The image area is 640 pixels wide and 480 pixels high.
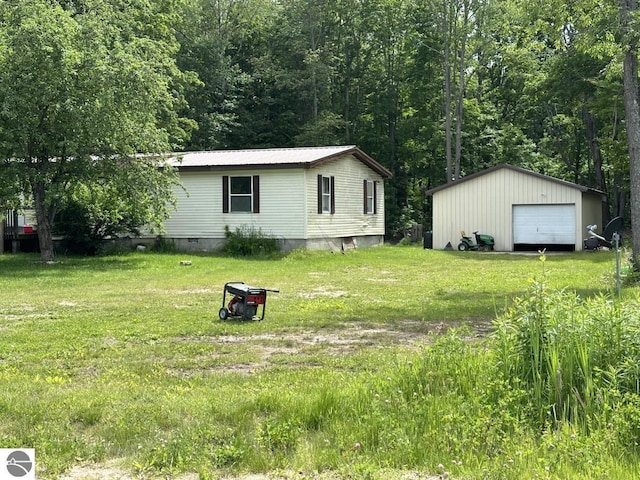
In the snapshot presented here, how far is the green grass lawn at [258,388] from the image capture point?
154 inches

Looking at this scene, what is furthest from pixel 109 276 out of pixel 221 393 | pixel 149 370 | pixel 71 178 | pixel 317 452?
pixel 317 452

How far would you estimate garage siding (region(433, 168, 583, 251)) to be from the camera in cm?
2405

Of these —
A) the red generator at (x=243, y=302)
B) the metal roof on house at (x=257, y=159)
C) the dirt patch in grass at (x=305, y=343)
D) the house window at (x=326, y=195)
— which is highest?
the metal roof on house at (x=257, y=159)

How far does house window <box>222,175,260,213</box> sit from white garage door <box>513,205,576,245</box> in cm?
1012

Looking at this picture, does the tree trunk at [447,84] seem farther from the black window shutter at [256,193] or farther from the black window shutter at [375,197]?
the black window shutter at [256,193]

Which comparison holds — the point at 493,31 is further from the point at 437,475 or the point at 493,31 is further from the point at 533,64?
the point at 437,475

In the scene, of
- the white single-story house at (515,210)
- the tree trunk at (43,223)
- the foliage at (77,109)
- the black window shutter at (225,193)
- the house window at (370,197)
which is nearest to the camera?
the foliage at (77,109)

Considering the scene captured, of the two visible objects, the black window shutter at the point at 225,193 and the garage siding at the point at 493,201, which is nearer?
the black window shutter at the point at 225,193

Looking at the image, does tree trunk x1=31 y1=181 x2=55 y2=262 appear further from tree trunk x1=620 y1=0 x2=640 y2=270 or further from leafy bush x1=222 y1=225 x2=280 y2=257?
tree trunk x1=620 y1=0 x2=640 y2=270

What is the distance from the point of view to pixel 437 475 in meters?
3.70

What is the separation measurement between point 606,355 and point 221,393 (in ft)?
9.27

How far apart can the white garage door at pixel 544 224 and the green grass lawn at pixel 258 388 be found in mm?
12911

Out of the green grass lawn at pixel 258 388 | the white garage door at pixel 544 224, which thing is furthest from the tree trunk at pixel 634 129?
the white garage door at pixel 544 224

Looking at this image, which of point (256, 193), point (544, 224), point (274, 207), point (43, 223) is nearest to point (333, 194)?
point (274, 207)
